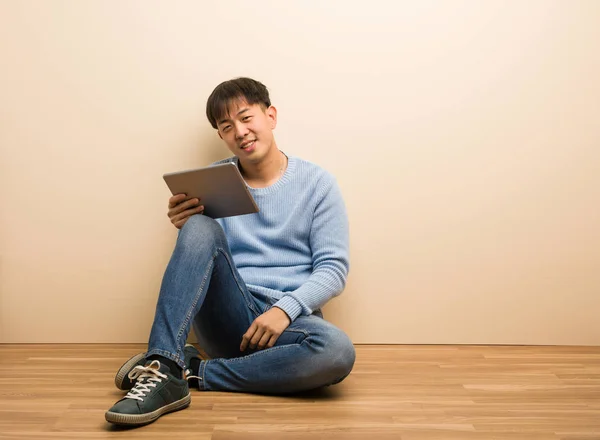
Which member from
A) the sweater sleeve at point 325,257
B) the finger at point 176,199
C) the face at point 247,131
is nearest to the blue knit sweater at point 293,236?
the sweater sleeve at point 325,257

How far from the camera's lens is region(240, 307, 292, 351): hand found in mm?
1629

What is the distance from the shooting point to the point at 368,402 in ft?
5.20

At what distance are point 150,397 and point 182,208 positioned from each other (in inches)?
22.2

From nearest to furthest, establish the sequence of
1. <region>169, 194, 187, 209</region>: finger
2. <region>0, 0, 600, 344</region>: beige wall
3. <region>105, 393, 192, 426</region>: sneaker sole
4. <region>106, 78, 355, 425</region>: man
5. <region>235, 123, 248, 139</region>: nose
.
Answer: <region>105, 393, 192, 426</region>: sneaker sole → <region>106, 78, 355, 425</region>: man → <region>169, 194, 187, 209</region>: finger → <region>235, 123, 248, 139</region>: nose → <region>0, 0, 600, 344</region>: beige wall

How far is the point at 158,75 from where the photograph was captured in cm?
215

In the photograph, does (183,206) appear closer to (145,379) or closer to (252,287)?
(252,287)

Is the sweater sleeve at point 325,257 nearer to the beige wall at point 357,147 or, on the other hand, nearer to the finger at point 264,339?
the finger at point 264,339

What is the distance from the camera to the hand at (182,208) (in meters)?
1.74

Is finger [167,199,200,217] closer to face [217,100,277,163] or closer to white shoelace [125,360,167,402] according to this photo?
face [217,100,277,163]

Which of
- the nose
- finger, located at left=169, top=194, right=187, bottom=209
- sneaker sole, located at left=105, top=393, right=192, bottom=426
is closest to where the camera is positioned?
sneaker sole, located at left=105, top=393, right=192, bottom=426

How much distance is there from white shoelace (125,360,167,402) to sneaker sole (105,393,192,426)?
0.04 m

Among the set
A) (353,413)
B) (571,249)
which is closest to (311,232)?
(353,413)

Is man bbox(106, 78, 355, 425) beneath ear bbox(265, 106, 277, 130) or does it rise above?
beneath

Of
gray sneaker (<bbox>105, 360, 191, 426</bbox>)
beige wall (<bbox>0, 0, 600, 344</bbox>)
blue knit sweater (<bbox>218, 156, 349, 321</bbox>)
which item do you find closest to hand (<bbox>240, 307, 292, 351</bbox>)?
blue knit sweater (<bbox>218, 156, 349, 321</bbox>)
